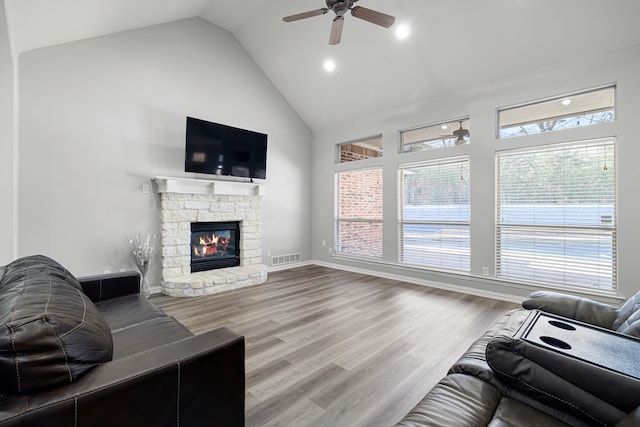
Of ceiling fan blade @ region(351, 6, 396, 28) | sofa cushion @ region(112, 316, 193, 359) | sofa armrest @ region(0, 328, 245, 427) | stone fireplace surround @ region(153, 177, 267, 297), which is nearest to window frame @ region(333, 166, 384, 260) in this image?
stone fireplace surround @ region(153, 177, 267, 297)

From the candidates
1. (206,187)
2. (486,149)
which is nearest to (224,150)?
(206,187)

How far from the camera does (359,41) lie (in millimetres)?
4367

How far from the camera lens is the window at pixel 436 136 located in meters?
4.51

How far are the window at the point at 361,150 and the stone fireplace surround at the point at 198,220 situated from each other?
6.42 ft

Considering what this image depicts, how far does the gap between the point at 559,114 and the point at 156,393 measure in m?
4.88

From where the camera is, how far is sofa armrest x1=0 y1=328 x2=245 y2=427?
Answer: 2.83ft

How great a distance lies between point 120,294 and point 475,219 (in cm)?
441

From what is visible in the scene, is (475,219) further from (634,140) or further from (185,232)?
(185,232)

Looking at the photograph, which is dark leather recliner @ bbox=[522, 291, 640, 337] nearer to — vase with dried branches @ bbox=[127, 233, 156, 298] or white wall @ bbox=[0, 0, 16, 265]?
vase with dried branches @ bbox=[127, 233, 156, 298]

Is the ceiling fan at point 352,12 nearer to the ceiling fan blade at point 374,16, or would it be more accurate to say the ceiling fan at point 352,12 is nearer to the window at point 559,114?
the ceiling fan blade at point 374,16

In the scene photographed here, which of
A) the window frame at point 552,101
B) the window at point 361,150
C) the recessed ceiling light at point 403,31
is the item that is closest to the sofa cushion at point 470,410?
the window frame at point 552,101

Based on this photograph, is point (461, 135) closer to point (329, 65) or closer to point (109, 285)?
point (329, 65)

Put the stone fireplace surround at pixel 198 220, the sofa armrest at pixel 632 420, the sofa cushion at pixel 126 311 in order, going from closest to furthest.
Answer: the sofa armrest at pixel 632 420, the sofa cushion at pixel 126 311, the stone fireplace surround at pixel 198 220

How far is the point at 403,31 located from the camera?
13.1ft
